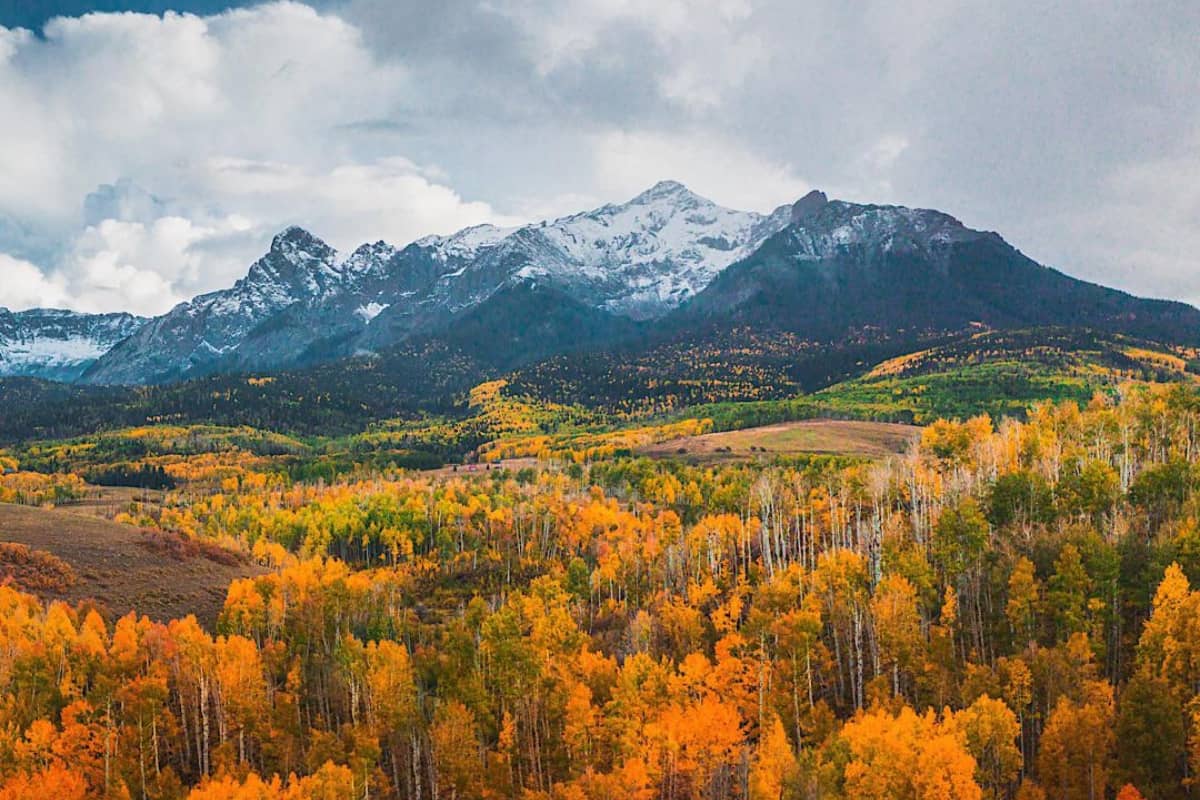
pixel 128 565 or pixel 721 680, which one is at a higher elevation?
pixel 128 565

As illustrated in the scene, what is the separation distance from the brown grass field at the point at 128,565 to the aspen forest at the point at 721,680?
6.28 metres

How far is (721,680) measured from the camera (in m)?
82.8

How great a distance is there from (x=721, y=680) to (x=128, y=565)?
10201cm

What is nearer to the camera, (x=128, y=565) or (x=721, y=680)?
(x=721, y=680)

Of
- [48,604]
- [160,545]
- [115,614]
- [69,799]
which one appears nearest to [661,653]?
[69,799]

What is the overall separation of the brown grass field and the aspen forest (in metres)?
6.28

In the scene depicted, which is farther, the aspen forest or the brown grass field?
the brown grass field

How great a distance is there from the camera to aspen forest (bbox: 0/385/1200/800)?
61219 millimetres

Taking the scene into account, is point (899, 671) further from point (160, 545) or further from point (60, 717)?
point (160, 545)

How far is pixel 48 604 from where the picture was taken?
11081cm

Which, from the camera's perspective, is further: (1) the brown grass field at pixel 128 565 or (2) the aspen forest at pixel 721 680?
(1) the brown grass field at pixel 128 565

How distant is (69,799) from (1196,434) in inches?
5836

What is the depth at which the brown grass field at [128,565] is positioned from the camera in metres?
117

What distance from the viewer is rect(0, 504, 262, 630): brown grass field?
117312 mm
